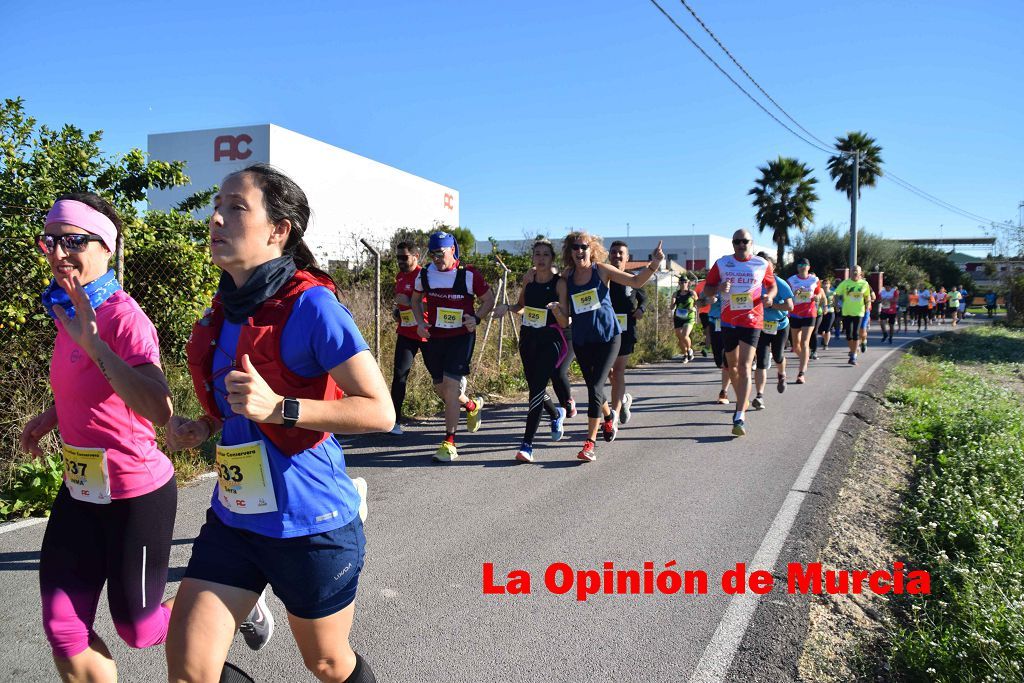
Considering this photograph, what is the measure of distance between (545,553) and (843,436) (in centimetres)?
498

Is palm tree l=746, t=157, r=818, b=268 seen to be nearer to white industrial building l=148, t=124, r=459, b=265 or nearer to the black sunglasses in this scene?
white industrial building l=148, t=124, r=459, b=265

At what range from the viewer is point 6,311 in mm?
6656

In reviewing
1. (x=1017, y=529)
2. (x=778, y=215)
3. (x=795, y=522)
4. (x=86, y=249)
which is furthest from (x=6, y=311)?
(x=778, y=215)

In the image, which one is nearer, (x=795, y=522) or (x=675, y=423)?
(x=795, y=522)

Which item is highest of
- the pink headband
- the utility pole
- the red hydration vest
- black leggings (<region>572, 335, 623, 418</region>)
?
the utility pole

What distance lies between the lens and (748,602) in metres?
3.96

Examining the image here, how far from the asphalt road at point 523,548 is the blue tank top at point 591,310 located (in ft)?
3.82

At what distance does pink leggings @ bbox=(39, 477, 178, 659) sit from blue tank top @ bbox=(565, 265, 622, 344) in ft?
15.9

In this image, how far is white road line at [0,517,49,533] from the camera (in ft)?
16.1

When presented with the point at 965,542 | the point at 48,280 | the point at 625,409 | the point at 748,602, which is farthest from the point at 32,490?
the point at 965,542

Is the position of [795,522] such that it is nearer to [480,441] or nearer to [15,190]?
[480,441]

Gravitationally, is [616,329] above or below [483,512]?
above

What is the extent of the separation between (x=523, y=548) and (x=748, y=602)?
1.38 m

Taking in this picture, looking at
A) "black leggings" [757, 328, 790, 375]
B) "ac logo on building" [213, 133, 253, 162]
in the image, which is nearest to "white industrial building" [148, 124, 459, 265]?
"ac logo on building" [213, 133, 253, 162]
